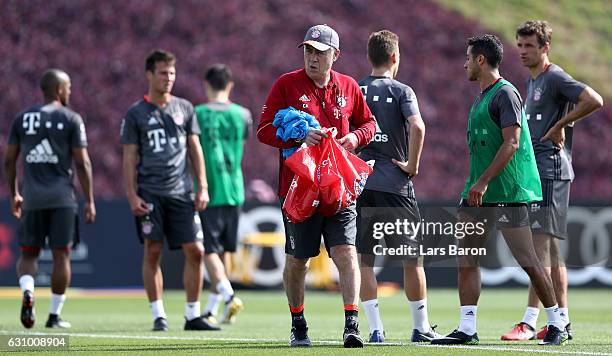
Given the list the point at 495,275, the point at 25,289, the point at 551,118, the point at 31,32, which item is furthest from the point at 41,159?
the point at 31,32

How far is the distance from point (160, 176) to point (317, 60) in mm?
3433

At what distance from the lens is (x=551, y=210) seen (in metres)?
10.7

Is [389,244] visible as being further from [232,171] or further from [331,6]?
[331,6]

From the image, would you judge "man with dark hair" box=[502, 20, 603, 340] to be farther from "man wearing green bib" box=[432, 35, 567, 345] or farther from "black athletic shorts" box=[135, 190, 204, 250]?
"black athletic shorts" box=[135, 190, 204, 250]

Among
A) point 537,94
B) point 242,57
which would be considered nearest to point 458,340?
point 537,94

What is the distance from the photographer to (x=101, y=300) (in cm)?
1867

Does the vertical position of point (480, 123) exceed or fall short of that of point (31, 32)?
it falls short

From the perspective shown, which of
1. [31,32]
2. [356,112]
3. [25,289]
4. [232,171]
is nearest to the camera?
[356,112]

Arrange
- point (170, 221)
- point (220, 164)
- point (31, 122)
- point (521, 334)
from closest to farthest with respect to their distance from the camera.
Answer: point (521, 334)
point (170, 221)
point (31, 122)
point (220, 164)

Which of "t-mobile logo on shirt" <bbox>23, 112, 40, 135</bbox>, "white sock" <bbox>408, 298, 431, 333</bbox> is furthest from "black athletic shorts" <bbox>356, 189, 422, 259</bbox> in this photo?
"t-mobile logo on shirt" <bbox>23, 112, 40, 135</bbox>

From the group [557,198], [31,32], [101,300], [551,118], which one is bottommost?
[101,300]

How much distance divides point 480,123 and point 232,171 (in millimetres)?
4579

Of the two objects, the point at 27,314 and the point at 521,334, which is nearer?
the point at 521,334

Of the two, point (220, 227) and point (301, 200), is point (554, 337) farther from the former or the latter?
point (220, 227)
